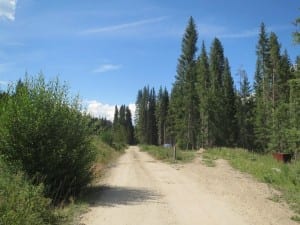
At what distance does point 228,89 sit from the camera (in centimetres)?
6750

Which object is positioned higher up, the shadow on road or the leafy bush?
the leafy bush

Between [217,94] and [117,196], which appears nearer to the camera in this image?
[117,196]

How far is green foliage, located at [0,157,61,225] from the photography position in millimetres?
7941

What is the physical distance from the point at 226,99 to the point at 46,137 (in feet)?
180

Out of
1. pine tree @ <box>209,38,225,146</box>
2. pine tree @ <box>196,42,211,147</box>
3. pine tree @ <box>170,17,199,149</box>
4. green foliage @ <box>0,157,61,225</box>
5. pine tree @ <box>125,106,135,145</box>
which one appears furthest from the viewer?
pine tree @ <box>125,106,135,145</box>

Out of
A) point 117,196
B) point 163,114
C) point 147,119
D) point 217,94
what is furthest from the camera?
point 147,119

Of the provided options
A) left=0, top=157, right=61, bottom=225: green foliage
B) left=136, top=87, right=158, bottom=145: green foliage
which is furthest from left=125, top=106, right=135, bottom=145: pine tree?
left=0, top=157, right=61, bottom=225: green foliage

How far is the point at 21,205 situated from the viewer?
862 cm

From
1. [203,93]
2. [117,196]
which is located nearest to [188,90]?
[203,93]

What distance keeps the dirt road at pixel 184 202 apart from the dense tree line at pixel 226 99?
99.9ft

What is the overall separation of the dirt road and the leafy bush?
1.30 meters

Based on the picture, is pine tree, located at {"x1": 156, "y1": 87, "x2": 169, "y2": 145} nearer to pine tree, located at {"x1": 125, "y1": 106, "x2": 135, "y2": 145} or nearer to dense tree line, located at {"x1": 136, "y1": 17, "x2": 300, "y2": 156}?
pine tree, located at {"x1": 125, "y1": 106, "x2": 135, "y2": 145}

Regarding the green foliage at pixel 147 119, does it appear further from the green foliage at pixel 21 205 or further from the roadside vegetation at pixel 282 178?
the green foliage at pixel 21 205

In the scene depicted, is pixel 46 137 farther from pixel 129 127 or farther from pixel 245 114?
pixel 129 127
